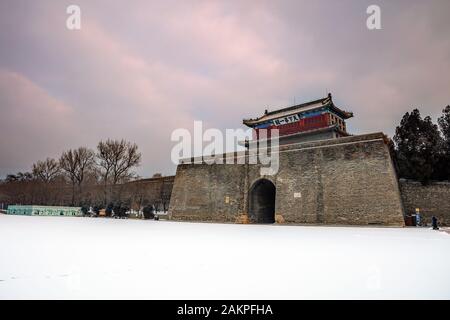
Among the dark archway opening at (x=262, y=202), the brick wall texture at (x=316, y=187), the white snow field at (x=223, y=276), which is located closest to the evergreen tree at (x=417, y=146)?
the brick wall texture at (x=316, y=187)

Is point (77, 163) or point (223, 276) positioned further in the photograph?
point (77, 163)

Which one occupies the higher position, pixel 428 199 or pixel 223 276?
pixel 428 199

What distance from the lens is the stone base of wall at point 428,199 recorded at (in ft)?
52.7

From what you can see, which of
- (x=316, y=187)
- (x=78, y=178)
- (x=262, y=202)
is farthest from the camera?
(x=78, y=178)

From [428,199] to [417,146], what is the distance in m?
3.33

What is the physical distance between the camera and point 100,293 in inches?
107

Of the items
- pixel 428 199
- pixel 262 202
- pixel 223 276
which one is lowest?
pixel 223 276

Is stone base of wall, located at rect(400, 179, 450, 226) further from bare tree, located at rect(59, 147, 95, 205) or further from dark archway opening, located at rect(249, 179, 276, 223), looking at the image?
bare tree, located at rect(59, 147, 95, 205)

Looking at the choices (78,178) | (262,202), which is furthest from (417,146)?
(78,178)

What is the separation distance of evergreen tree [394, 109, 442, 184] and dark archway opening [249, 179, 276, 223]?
846 cm

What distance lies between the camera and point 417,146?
17781mm

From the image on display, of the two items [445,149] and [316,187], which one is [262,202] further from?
[445,149]
